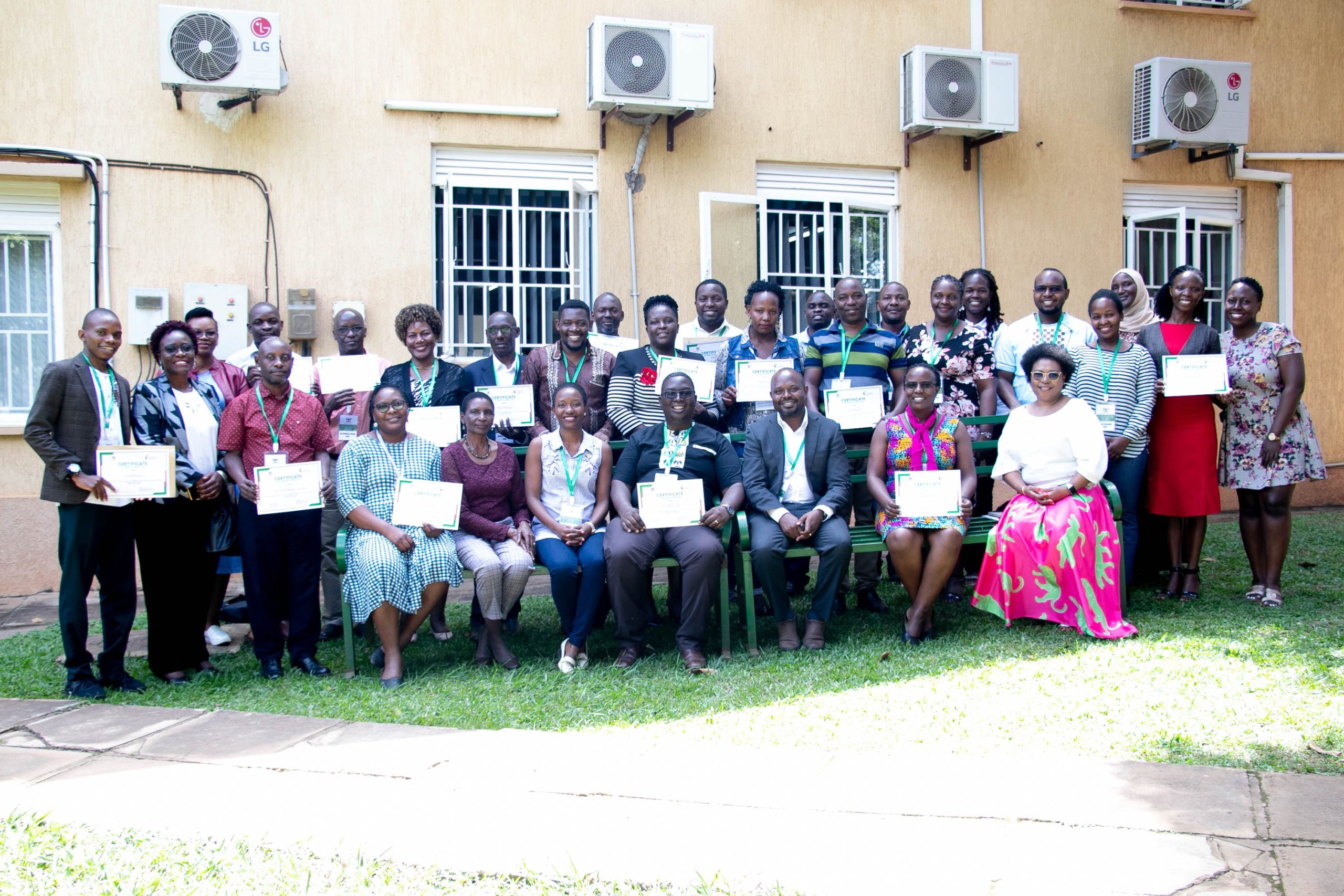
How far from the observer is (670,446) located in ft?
19.9

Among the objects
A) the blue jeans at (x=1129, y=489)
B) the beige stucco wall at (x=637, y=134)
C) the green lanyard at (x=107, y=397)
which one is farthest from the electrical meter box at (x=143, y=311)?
the blue jeans at (x=1129, y=489)

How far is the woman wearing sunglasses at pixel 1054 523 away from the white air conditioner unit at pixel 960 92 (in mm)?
3779

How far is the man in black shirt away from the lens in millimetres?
5648

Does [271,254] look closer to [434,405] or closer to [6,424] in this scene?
[6,424]

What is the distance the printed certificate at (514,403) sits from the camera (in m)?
6.39

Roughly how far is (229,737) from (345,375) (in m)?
2.66

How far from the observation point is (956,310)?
6855mm

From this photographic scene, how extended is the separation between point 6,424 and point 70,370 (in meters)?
3.63

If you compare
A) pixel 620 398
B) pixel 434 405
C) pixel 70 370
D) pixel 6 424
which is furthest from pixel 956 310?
pixel 6 424

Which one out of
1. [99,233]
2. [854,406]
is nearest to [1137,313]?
[854,406]

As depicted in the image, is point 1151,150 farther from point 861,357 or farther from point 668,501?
point 668,501

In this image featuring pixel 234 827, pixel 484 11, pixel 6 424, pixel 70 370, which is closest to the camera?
pixel 234 827

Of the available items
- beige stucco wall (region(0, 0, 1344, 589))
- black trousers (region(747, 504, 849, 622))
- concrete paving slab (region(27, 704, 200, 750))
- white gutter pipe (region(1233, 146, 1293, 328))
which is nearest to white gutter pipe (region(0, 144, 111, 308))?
beige stucco wall (region(0, 0, 1344, 589))

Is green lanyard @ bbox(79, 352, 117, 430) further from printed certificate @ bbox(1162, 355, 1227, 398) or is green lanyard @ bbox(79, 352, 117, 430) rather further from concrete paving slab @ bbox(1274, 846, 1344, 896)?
printed certificate @ bbox(1162, 355, 1227, 398)
